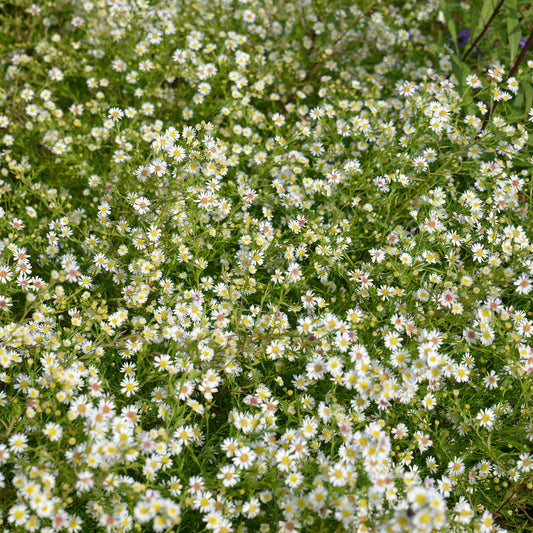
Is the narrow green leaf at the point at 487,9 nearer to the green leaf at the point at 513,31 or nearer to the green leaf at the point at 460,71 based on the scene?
the green leaf at the point at 513,31

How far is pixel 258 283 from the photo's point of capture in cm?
348

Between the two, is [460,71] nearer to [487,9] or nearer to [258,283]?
[487,9]

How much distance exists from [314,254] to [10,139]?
2.82 m

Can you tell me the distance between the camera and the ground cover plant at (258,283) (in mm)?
2600

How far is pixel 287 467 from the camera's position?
2.61 meters

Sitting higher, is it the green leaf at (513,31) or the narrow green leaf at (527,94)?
the green leaf at (513,31)

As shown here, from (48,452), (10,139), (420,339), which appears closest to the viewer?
(48,452)

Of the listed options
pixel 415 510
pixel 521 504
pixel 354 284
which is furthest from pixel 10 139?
pixel 521 504

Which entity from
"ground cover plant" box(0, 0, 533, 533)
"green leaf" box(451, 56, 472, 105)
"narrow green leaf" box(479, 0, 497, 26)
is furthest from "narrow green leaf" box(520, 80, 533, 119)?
"narrow green leaf" box(479, 0, 497, 26)

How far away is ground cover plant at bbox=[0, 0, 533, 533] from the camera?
260cm

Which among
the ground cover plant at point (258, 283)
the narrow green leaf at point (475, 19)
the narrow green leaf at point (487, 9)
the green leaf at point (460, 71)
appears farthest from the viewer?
the narrow green leaf at point (475, 19)

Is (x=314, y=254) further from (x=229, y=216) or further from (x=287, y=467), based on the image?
(x=287, y=467)

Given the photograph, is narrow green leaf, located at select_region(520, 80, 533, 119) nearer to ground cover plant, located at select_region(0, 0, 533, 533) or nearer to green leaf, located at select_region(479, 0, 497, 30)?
ground cover plant, located at select_region(0, 0, 533, 533)

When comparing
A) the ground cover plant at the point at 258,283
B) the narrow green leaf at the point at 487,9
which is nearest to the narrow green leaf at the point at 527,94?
the ground cover plant at the point at 258,283
